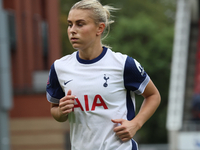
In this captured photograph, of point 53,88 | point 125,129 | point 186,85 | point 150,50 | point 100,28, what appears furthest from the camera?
point 150,50

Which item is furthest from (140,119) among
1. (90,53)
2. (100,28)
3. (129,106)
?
(100,28)

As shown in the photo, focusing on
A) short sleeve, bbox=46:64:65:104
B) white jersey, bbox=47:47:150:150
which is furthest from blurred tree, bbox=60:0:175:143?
white jersey, bbox=47:47:150:150

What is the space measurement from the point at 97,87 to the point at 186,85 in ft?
61.8

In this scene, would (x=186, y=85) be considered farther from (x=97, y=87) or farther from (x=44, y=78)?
(x=97, y=87)

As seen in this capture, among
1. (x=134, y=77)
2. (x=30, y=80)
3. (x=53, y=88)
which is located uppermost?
(x=134, y=77)

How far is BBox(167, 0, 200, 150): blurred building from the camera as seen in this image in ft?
50.2

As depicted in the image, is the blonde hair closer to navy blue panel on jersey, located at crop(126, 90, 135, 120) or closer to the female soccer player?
the female soccer player

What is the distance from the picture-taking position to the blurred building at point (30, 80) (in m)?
16.2

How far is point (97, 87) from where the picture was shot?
9.00 feet

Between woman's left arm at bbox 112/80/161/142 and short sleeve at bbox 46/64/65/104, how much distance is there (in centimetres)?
50

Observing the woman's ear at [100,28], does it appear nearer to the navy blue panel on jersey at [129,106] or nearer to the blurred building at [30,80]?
the navy blue panel on jersey at [129,106]

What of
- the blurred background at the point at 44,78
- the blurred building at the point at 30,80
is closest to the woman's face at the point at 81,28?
the blurred background at the point at 44,78

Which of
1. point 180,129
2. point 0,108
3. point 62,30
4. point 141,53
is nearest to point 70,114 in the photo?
point 0,108

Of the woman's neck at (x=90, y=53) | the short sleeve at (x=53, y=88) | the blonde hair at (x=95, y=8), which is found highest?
the blonde hair at (x=95, y=8)
